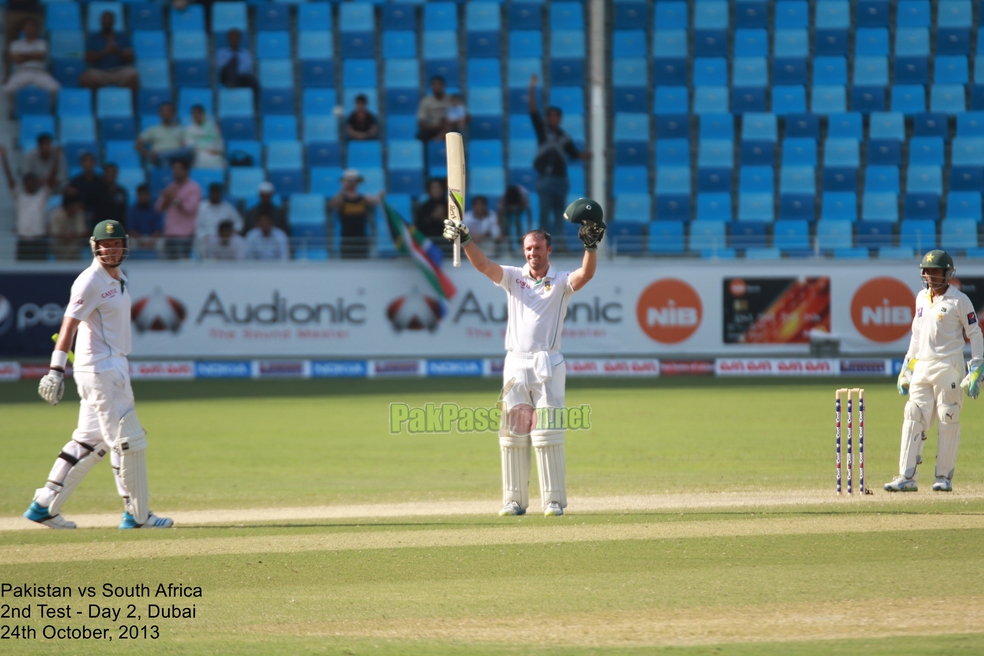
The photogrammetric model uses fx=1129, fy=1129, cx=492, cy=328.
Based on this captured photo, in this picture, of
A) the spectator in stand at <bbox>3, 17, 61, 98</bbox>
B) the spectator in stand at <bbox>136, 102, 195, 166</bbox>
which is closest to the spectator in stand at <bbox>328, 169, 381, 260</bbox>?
the spectator in stand at <bbox>136, 102, 195, 166</bbox>

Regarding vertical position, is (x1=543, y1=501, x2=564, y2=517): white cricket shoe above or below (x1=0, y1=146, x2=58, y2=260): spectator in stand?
below

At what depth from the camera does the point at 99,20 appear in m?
23.1

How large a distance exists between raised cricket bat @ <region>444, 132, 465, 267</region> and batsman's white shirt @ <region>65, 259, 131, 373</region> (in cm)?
226

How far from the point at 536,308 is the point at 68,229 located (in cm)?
1354

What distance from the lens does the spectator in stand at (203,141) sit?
2088 cm

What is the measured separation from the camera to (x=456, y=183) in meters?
7.73

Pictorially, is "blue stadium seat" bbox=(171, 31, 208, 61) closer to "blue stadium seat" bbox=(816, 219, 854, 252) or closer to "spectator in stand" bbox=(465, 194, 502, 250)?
"spectator in stand" bbox=(465, 194, 502, 250)

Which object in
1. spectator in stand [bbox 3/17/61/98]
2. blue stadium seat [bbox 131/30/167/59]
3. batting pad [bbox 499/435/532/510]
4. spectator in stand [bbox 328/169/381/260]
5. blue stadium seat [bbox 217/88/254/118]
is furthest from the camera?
blue stadium seat [bbox 131/30/167/59]

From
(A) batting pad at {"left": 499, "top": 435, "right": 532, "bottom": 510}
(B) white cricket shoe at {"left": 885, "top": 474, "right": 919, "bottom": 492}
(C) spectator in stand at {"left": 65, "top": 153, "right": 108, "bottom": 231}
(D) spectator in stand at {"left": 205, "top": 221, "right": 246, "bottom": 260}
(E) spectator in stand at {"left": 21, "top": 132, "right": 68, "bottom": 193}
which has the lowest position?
(B) white cricket shoe at {"left": 885, "top": 474, "right": 919, "bottom": 492}

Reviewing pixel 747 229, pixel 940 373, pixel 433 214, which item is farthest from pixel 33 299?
pixel 940 373

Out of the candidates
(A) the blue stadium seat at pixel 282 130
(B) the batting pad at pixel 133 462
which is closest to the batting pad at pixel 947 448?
(B) the batting pad at pixel 133 462

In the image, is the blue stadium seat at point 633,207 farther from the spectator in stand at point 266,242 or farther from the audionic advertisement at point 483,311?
the spectator in stand at point 266,242

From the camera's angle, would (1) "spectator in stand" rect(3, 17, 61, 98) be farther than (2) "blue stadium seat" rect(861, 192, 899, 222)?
Yes

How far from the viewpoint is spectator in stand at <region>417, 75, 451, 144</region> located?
2092cm
